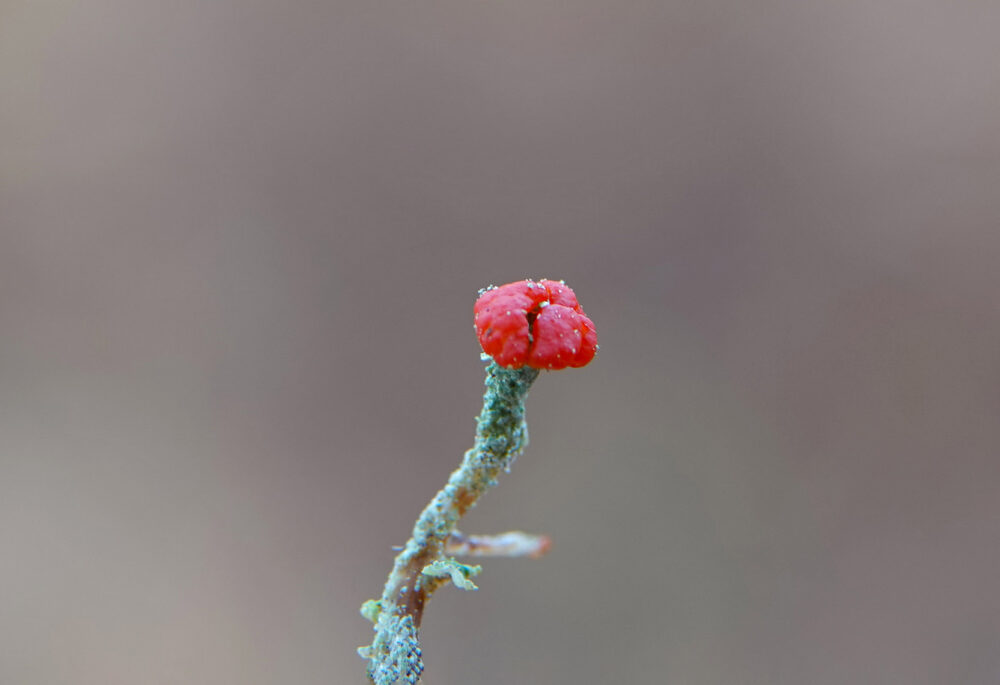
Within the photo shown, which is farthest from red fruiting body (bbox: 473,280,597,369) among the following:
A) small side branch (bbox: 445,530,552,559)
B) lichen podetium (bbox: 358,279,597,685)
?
small side branch (bbox: 445,530,552,559)

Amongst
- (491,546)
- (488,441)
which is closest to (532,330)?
(488,441)

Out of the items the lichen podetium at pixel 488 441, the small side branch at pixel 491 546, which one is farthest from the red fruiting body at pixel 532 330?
the small side branch at pixel 491 546

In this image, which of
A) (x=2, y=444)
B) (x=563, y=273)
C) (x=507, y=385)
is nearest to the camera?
(x=507, y=385)

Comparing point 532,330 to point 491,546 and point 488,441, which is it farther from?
point 491,546

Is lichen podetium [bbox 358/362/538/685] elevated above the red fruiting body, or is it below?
below

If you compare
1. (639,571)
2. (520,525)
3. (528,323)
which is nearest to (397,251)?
(520,525)

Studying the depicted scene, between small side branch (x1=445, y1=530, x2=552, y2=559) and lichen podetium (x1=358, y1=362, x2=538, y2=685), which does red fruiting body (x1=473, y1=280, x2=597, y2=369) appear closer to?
lichen podetium (x1=358, y1=362, x2=538, y2=685)

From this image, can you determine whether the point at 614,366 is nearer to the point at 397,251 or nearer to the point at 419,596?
the point at 397,251
